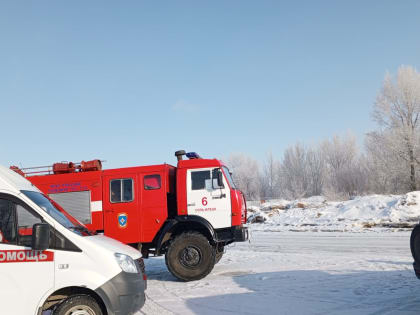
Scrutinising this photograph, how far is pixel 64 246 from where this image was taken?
482 cm

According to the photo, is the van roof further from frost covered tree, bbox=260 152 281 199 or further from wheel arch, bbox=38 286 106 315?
frost covered tree, bbox=260 152 281 199

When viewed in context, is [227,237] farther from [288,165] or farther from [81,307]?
[288,165]

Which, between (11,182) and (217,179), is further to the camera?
(217,179)

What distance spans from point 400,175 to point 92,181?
34.8 metres

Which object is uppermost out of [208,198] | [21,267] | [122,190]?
[122,190]

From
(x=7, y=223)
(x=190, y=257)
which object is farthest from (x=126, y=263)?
(x=190, y=257)

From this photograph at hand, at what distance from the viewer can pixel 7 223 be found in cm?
482

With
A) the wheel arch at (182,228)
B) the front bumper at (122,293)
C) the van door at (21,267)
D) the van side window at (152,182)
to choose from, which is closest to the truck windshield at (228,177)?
the wheel arch at (182,228)

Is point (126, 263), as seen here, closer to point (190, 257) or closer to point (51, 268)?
point (51, 268)

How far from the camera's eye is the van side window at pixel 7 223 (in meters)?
4.77

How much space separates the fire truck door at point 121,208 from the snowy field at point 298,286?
1363 mm

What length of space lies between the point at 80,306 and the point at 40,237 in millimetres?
987

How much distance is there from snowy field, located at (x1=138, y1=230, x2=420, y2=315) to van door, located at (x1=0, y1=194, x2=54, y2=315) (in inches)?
91.0

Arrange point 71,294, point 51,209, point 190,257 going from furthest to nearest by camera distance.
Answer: point 190,257 → point 51,209 → point 71,294
